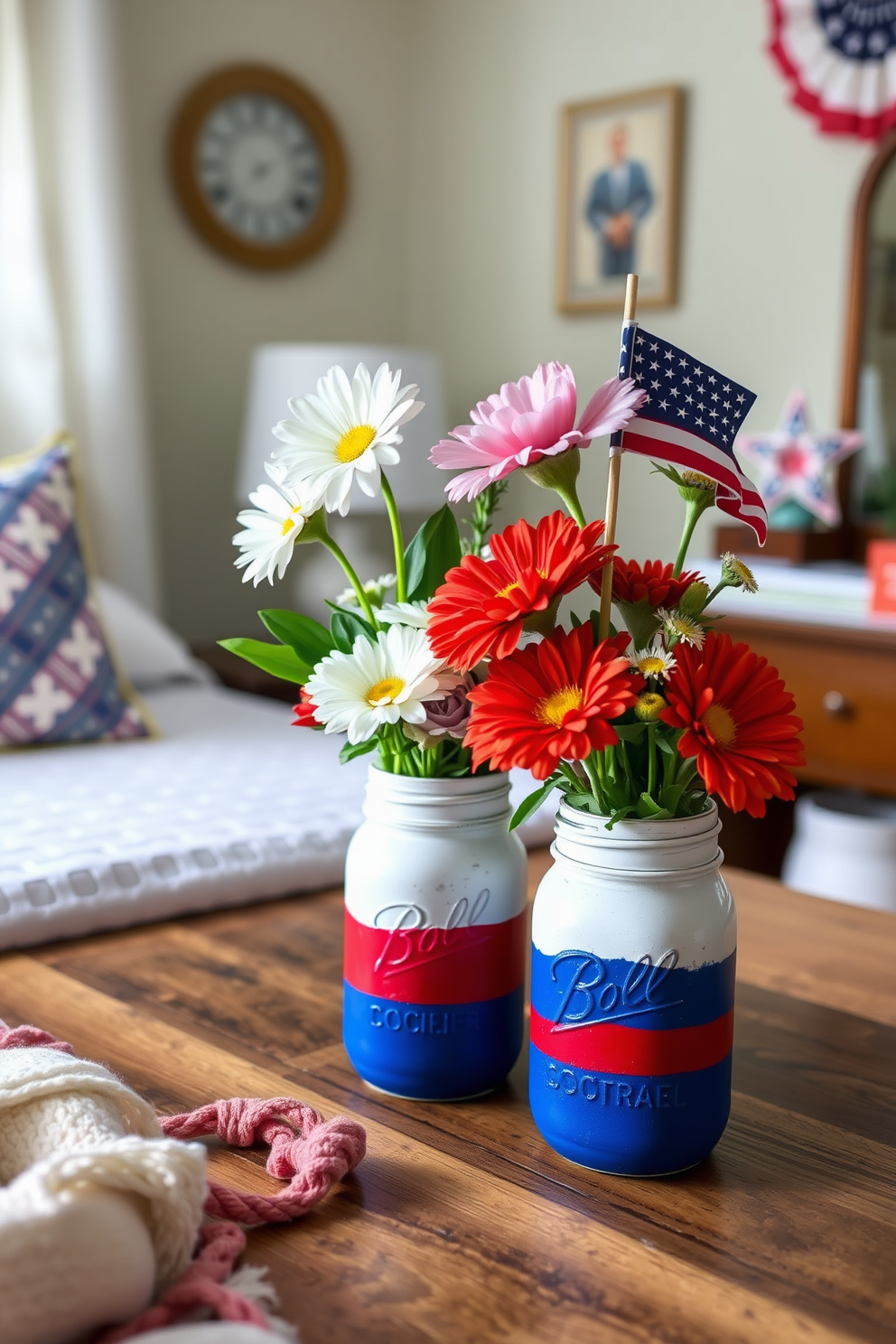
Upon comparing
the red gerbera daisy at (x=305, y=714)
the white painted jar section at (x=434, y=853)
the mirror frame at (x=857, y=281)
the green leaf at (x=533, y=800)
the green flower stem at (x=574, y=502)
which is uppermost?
the mirror frame at (x=857, y=281)

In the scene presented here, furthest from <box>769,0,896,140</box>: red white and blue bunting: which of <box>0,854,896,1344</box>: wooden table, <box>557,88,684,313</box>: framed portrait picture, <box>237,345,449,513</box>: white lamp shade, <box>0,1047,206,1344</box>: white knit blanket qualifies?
<box>0,1047,206,1344</box>: white knit blanket

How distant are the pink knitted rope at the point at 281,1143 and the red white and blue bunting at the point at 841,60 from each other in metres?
2.32

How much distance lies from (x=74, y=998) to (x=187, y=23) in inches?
100.0

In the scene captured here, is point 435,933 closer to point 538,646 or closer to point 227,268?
point 538,646

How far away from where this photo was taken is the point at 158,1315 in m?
0.53

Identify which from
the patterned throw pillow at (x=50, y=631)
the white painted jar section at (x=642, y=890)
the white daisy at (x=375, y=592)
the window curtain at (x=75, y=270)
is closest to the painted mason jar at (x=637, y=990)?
the white painted jar section at (x=642, y=890)

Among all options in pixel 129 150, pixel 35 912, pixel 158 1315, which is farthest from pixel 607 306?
pixel 158 1315

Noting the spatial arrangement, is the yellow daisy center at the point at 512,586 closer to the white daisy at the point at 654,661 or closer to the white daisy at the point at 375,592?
the white daisy at the point at 654,661

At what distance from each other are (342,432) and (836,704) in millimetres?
1689

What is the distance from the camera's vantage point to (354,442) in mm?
739

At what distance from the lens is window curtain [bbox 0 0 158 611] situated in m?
2.52

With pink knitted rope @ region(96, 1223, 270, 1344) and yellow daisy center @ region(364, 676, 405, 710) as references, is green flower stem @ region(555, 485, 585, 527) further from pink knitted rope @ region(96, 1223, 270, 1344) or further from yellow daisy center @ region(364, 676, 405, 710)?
pink knitted rope @ region(96, 1223, 270, 1344)

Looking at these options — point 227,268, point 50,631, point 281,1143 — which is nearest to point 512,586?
point 281,1143

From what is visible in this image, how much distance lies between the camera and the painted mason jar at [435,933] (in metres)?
0.77
